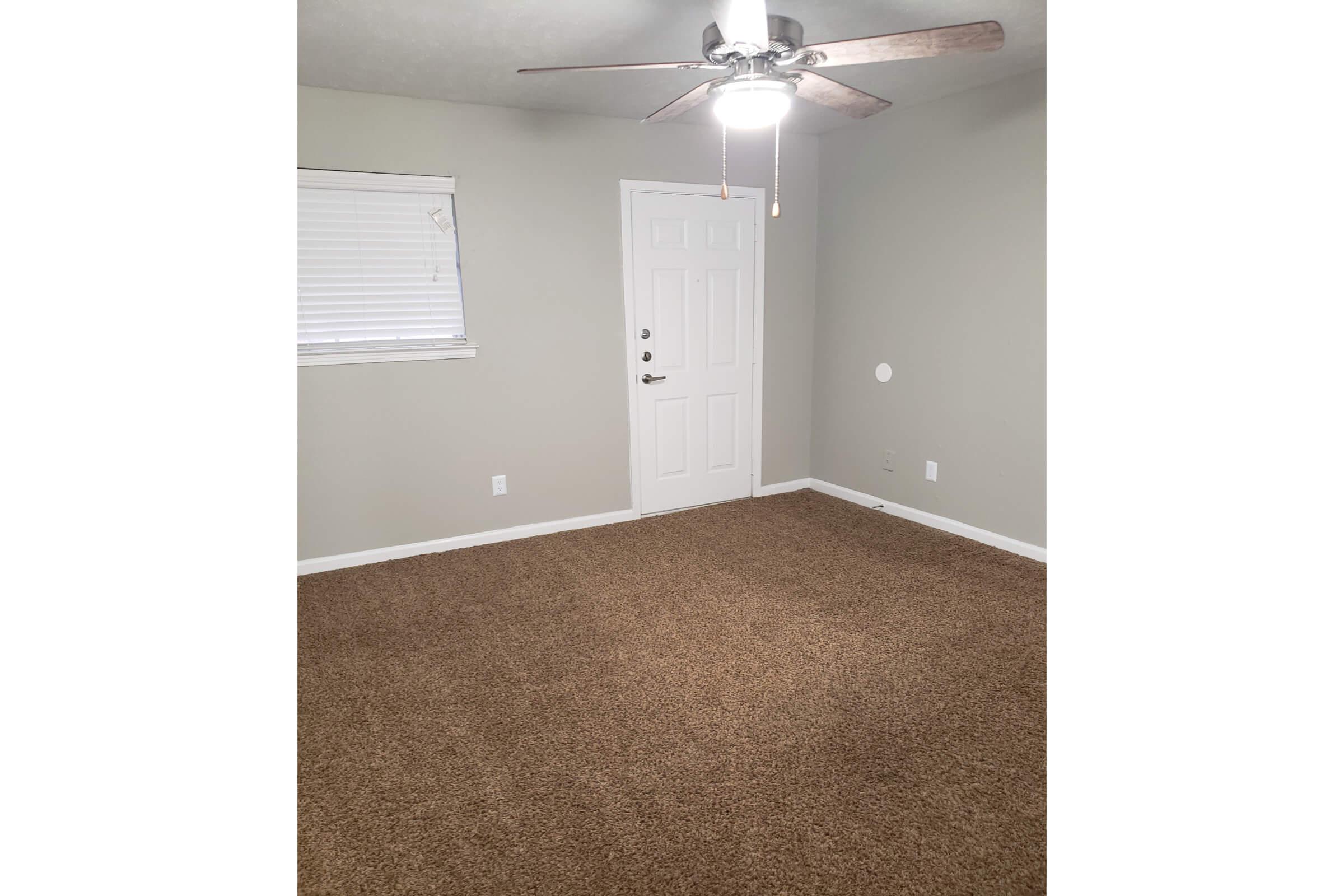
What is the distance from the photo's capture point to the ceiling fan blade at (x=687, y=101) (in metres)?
2.59

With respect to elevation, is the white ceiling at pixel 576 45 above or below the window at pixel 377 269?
above

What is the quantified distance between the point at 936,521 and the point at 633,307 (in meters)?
2.15

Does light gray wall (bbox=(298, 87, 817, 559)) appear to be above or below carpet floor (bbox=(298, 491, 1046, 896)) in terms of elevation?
above

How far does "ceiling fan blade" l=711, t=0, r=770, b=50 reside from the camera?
6.40ft

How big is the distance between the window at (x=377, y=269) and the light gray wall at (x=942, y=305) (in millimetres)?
2355

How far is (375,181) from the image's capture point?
350cm

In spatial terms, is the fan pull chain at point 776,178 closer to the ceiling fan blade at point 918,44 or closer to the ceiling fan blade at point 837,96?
the ceiling fan blade at point 837,96

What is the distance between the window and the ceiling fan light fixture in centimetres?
180

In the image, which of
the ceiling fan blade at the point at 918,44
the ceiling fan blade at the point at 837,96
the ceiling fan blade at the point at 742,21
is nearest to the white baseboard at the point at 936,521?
the ceiling fan blade at the point at 837,96

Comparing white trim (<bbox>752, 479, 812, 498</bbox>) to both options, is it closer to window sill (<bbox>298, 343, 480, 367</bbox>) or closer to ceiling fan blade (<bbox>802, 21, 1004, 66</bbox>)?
window sill (<bbox>298, 343, 480, 367</bbox>)

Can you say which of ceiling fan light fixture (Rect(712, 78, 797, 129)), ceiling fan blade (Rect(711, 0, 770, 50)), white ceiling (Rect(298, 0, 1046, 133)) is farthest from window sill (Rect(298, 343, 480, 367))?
ceiling fan blade (Rect(711, 0, 770, 50))

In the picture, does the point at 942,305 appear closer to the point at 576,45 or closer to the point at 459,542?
the point at 576,45
